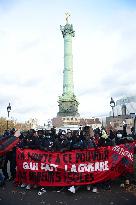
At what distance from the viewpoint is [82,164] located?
455 inches

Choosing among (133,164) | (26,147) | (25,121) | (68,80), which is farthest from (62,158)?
(25,121)

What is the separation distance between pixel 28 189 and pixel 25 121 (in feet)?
383

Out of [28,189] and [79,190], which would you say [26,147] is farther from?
[79,190]

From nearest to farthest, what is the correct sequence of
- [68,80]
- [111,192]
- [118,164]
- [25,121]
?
[111,192]
[118,164]
[68,80]
[25,121]

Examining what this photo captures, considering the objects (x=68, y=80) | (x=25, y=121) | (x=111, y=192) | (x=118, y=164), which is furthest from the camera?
(x=25, y=121)

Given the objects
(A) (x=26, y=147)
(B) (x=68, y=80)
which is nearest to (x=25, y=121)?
(B) (x=68, y=80)

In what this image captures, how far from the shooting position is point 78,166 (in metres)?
11.5

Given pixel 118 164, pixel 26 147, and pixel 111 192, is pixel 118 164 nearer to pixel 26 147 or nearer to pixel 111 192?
pixel 111 192

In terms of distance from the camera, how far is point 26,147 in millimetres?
12492

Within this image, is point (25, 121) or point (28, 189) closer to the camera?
point (28, 189)

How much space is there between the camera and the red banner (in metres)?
11.5

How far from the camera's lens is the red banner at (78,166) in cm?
1154

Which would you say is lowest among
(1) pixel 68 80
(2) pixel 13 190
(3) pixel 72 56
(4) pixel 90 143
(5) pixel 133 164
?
(2) pixel 13 190

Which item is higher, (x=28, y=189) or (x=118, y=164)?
(x=118, y=164)
